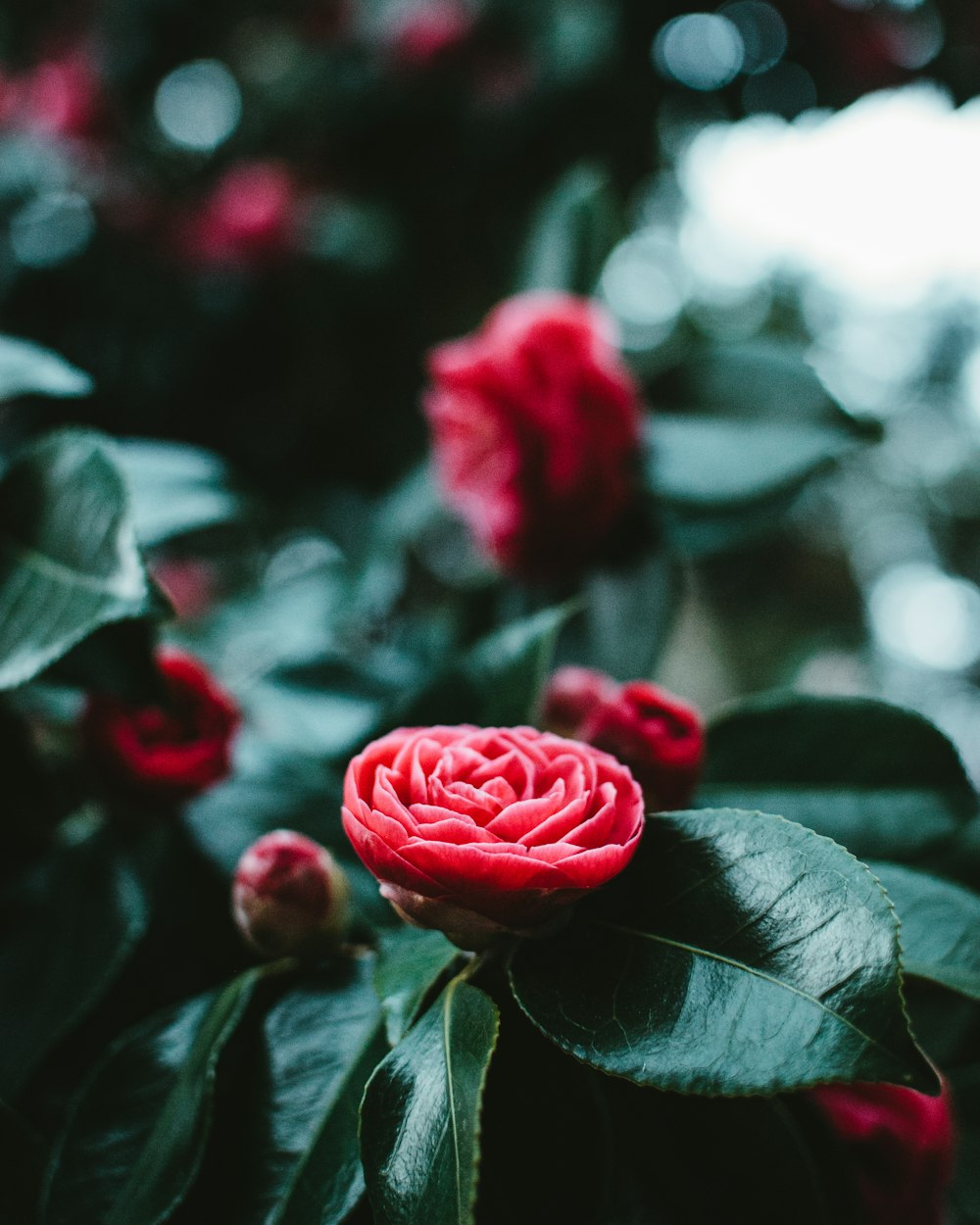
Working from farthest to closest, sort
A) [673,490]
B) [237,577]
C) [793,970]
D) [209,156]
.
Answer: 1. [209,156]
2. [237,577]
3. [673,490]
4. [793,970]

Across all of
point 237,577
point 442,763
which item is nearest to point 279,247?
point 237,577

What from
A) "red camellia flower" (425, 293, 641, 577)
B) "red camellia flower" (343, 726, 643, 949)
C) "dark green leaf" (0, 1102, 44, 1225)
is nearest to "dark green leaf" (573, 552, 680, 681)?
"red camellia flower" (425, 293, 641, 577)

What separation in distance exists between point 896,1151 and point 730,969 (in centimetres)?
24

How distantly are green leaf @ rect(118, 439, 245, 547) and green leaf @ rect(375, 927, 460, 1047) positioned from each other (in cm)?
32

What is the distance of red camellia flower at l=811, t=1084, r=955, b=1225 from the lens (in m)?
0.50

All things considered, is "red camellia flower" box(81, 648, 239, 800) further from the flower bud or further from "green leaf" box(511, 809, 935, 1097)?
"green leaf" box(511, 809, 935, 1097)

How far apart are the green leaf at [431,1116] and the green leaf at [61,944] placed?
208 mm

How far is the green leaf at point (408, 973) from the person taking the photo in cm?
40

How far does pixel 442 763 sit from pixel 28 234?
49.6 inches

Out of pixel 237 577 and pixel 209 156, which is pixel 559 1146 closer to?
pixel 237 577

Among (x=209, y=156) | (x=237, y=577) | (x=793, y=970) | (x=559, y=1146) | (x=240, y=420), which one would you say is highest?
(x=209, y=156)

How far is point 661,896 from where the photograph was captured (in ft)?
1.31

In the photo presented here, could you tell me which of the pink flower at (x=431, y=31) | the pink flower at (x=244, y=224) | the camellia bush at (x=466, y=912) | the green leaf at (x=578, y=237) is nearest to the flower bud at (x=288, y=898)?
the camellia bush at (x=466, y=912)

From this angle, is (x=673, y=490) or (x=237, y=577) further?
(x=237, y=577)
